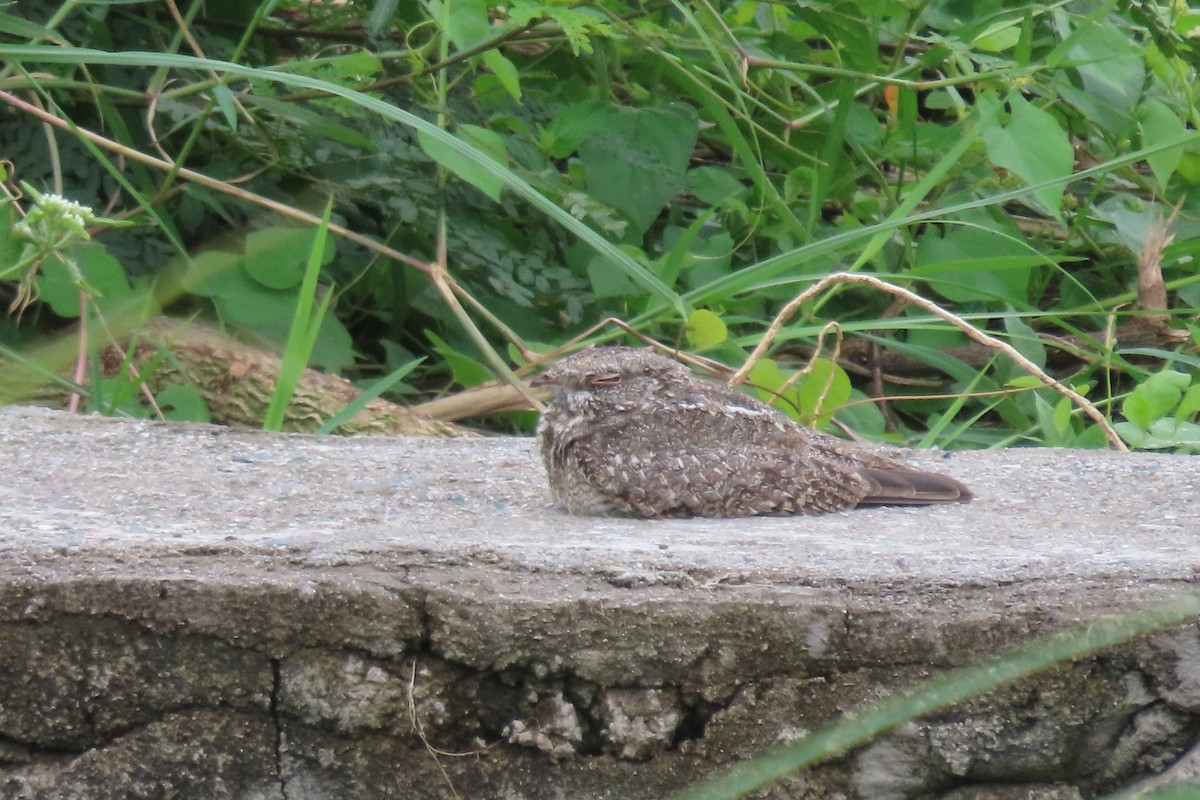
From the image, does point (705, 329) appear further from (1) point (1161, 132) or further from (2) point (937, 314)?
(1) point (1161, 132)

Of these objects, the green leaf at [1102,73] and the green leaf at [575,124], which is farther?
the green leaf at [575,124]

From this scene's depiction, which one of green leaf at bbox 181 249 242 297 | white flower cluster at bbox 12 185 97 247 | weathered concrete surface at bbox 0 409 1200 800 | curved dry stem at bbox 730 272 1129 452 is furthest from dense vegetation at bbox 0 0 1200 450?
weathered concrete surface at bbox 0 409 1200 800

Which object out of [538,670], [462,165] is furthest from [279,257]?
[538,670]

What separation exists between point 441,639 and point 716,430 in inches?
43.9

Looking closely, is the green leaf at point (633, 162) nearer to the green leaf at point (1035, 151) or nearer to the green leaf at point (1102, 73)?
the green leaf at point (1035, 151)

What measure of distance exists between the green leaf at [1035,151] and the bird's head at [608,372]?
1.43 meters

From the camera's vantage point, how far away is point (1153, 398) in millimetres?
3834

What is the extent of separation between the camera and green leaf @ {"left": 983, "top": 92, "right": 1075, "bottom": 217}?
4.04 meters

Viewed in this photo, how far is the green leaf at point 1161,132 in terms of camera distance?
4410mm

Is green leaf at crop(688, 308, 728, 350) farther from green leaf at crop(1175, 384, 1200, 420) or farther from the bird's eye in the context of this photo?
green leaf at crop(1175, 384, 1200, 420)

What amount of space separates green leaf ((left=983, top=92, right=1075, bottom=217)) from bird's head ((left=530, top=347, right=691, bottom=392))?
4.69ft

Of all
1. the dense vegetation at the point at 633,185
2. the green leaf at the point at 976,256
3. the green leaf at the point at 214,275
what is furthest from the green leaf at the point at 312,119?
the green leaf at the point at 976,256

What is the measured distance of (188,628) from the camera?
2.00 m

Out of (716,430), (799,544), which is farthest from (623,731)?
(716,430)
